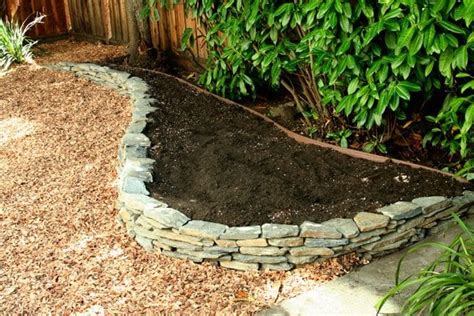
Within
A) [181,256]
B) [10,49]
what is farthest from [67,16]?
[181,256]

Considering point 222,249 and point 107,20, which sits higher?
point 107,20

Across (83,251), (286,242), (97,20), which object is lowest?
(83,251)

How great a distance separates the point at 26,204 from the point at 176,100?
1750 millimetres

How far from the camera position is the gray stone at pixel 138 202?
135 inches

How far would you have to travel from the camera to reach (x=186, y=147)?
435 centimetres

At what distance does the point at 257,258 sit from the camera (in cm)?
317

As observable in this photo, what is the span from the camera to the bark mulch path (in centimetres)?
301

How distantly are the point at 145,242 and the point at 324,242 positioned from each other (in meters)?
1.03

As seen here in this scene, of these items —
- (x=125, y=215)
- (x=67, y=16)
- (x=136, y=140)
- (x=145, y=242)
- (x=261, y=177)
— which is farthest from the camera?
(x=67, y=16)

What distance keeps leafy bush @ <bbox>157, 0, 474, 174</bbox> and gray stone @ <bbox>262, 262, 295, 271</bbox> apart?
1149 millimetres

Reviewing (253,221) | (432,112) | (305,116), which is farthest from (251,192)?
(432,112)

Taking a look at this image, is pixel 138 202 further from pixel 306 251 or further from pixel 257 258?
pixel 306 251

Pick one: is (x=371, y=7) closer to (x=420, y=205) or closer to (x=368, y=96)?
(x=368, y=96)

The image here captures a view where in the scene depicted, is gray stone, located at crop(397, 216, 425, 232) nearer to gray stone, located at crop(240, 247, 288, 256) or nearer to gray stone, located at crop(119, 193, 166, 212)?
gray stone, located at crop(240, 247, 288, 256)
